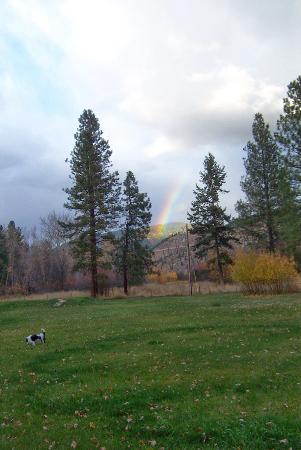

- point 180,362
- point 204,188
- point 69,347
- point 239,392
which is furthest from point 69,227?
point 239,392

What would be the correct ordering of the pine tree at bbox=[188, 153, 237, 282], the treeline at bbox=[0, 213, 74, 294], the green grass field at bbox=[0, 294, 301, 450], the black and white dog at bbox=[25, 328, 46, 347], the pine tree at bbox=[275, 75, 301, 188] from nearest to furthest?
the green grass field at bbox=[0, 294, 301, 450] → the black and white dog at bbox=[25, 328, 46, 347] → the pine tree at bbox=[275, 75, 301, 188] → the pine tree at bbox=[188, 153, 237, 282] → the treeline at bbox=[0, 213, 74, 294]

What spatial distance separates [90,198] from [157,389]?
4489 centimetres

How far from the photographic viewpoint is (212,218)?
62000 mm

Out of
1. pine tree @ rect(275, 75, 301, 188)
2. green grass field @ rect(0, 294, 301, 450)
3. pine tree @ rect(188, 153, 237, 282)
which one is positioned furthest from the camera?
pine tree @ rect(188, 153, 237, 282)

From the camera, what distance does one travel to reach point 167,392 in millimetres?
9844

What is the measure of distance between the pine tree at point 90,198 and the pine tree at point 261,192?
56.3ft

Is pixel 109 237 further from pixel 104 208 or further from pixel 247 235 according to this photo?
pixel 247 235

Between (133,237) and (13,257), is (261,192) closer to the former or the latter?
(133,237)

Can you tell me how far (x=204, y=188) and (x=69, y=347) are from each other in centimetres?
4865

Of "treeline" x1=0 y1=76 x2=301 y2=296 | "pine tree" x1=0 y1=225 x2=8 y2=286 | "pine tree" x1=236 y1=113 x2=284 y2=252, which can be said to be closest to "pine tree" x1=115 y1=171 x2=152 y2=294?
"treeline" x1=0 y1=76 x2=301 y2=296

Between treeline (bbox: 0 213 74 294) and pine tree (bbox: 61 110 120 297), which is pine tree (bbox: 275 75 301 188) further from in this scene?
treeline (bbox: 0 213 74 294)

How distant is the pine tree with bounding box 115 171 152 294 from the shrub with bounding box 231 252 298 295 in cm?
2327

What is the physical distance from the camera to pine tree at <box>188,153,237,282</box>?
2422 inches

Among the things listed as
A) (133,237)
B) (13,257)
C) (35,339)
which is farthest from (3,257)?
(35,339)
